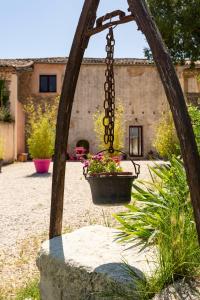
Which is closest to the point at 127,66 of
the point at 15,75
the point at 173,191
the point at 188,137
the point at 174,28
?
the point at 15,75

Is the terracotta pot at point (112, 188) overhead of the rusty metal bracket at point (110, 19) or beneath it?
beneath

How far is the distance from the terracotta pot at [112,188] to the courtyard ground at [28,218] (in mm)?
1046

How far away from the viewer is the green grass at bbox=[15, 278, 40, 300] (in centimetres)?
357

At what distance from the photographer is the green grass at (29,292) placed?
357 centimetres

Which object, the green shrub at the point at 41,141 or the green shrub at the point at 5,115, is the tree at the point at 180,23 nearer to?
the green shrub at the point at 41,141

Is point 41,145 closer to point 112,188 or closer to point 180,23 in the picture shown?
point 180,23

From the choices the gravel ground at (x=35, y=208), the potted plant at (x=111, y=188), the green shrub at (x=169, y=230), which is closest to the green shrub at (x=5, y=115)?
the gravel ground at (x=35, y=208)

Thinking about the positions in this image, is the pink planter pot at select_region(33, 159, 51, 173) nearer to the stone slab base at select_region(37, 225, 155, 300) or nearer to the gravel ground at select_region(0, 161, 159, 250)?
the gravel ground at select_region(0, 161, 159, 250)

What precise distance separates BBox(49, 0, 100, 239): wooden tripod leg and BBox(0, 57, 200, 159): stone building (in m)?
19.7

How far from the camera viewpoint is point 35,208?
25.9 ft

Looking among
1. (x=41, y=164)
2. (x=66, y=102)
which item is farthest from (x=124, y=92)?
(x=66, y=102)

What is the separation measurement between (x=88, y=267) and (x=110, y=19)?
6.03 feet

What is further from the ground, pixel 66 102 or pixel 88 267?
pixel 66 102

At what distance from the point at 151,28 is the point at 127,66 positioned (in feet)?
71.4
